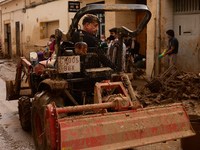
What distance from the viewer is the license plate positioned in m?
4.21

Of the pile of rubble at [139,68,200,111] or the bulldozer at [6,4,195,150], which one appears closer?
the bulldozer at [6,4,195,150]

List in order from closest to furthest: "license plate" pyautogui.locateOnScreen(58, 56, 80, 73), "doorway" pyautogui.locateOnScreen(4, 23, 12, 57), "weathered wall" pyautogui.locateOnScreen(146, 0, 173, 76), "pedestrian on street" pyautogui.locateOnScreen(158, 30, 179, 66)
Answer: "license plate" pyautogui.locateOnScreen(58, 56, 80, 73), "pedestrian on street" pyautogui.locateOnScreen(158, 30, 179, 66), "weathered wall" pyautogui.locateOnScreen(146, 0, 173, 76), "doorway" pyautogui.locateOnScreen(4, 23, 12, 57)

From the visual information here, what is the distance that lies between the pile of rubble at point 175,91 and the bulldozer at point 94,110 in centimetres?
311

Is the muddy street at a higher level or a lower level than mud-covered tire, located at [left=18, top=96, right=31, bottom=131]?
lower

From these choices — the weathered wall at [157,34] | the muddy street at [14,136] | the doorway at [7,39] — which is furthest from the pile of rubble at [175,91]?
the doorway at [7,39]

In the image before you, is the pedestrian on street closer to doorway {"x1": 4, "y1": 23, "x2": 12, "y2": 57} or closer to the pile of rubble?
the pile of rubble

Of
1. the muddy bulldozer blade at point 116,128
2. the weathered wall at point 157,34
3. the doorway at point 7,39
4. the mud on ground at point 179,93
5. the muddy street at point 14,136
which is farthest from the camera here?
the doorway at point 7,39

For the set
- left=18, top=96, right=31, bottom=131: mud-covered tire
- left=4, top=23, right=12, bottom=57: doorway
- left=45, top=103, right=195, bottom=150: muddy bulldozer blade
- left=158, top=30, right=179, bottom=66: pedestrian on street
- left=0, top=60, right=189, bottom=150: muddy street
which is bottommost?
left=0, top=60, right=189, bottom=150: muddy street

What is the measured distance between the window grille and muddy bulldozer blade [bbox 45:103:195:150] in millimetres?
7168

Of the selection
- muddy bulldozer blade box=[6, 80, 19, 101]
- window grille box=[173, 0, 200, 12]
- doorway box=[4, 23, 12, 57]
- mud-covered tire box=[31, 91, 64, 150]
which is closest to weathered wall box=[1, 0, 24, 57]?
doorway box=[4, 23, 12, 57]

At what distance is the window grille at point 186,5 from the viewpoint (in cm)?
1029

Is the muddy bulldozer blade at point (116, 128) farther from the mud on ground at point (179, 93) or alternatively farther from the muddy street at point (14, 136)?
the mud on ground at point (179, 93)

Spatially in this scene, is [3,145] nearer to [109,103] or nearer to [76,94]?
[76,94]

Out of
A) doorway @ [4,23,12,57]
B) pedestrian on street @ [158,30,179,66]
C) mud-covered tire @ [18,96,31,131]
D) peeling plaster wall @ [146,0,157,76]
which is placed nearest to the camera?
mud-covered tire @ [18,96,31,131]
